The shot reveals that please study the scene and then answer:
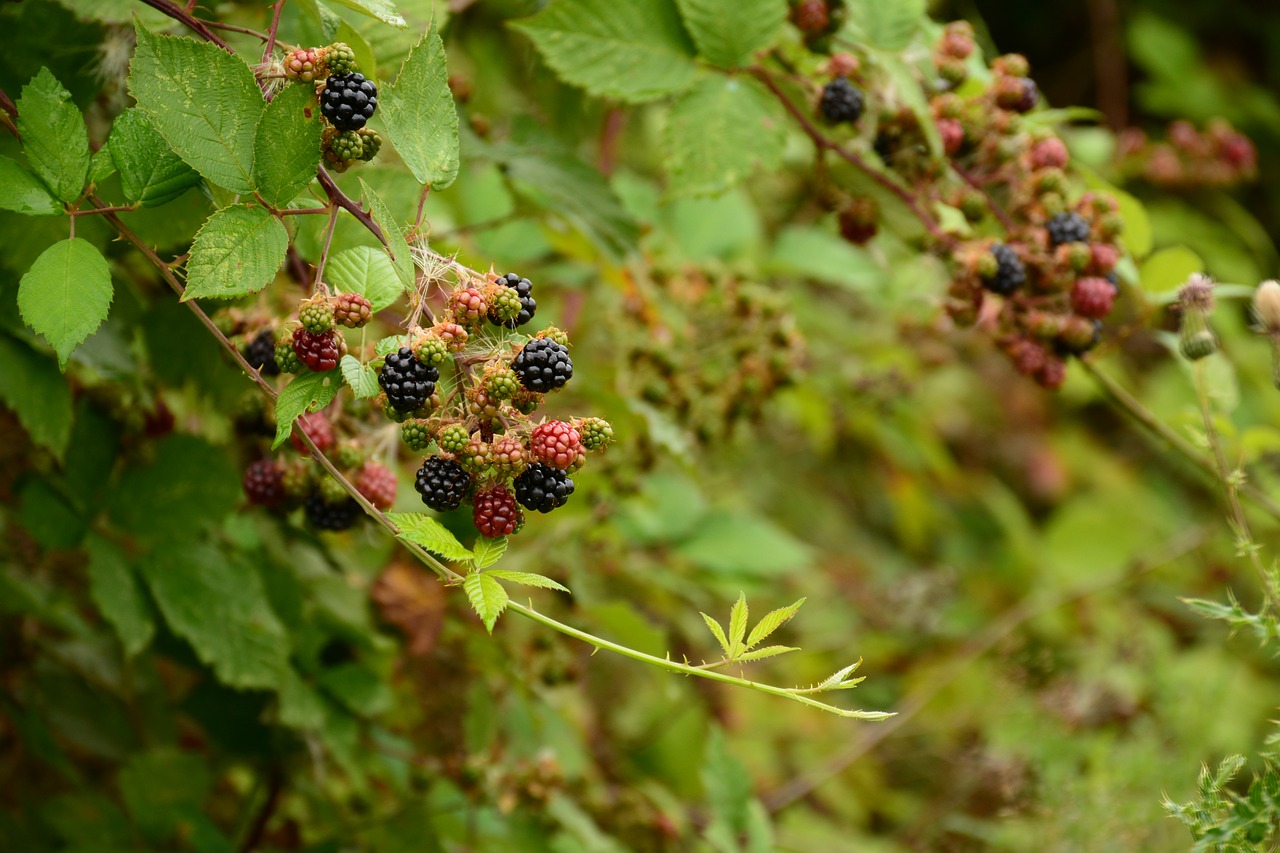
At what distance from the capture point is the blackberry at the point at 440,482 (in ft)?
3.19

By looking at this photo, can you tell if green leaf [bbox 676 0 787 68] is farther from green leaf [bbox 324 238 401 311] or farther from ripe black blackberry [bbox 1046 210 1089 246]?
green leaf [bbox 324 238 401 311]

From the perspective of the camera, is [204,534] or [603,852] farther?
[603,852]

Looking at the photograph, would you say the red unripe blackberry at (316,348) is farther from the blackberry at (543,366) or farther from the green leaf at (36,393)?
the green leaf at (36,393)

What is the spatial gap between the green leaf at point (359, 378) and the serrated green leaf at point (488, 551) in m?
0.18

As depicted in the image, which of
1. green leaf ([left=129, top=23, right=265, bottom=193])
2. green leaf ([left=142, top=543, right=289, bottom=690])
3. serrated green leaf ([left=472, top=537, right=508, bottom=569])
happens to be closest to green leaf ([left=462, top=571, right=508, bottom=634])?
serrated green leaf ([left=472, top=537, right=508, bottom=569])

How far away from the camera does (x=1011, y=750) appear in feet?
8.18

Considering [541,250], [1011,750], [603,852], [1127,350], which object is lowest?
[1127,350]

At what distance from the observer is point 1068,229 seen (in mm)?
1543

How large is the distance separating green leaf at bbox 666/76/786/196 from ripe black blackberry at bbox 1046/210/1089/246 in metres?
0.44

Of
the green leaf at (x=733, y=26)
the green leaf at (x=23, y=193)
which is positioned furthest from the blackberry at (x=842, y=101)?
the green leaf at (x=23, y=193)

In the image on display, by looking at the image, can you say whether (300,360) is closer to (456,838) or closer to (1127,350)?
(456,838)

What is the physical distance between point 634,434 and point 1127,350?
10.5 ft

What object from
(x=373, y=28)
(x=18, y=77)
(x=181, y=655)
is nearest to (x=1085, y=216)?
(x=373, y=28)

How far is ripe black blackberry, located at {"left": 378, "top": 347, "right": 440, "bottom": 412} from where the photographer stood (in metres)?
0.95
